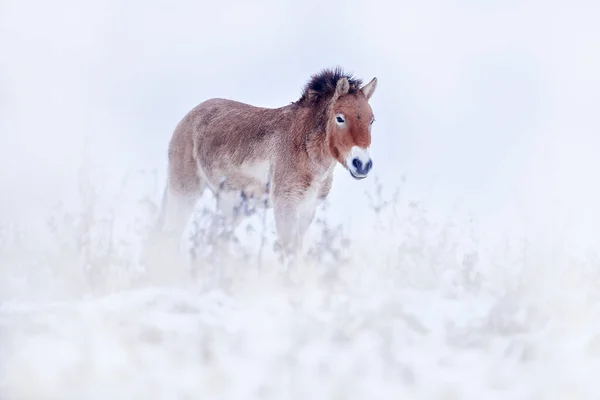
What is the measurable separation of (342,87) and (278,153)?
2.47 ft

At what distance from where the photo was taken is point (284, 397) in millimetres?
3555

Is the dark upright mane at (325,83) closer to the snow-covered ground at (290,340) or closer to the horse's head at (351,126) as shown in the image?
the horse's head at (351,126)

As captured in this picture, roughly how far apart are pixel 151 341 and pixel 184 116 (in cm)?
404

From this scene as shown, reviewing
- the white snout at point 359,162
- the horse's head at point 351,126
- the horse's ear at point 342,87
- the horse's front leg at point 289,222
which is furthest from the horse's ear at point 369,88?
the horse's front leg at point 289,222

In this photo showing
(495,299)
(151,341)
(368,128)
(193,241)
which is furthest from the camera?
(368,128)

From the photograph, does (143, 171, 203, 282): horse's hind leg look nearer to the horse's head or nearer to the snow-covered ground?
the horse's head

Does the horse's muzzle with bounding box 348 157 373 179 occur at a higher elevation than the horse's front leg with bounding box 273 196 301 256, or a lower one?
higher

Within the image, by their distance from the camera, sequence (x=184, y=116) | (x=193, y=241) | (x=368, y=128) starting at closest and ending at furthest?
(x=193, y=241) → (x=368, y=128) → (x=184, y=116)

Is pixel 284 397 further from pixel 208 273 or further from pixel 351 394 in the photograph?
pixel 208 273

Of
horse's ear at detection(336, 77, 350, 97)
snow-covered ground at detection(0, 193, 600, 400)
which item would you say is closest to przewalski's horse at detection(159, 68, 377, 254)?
horse's ear at detection(336, 77, 350, 97)

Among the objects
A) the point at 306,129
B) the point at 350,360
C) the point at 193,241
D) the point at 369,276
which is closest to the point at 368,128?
the point at 306,129

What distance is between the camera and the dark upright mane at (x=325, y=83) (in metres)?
6.15

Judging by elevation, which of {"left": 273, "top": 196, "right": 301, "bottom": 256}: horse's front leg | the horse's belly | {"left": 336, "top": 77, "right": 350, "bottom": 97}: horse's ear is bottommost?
{"left": 273, "top": 196, "right": 301, "bottom": 256}: horse's front leg

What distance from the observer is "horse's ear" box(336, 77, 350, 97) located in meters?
5.94
